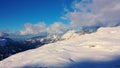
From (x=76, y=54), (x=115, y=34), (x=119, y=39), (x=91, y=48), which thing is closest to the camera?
(x=76, y=54)

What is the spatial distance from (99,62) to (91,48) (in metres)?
2.09

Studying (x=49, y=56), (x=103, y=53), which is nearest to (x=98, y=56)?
(x=103, y=53)

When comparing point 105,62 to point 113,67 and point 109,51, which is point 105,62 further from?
point 109,51

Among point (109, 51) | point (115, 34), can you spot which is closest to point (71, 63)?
point (109, 51)

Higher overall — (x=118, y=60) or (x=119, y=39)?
(x=119, y=39)

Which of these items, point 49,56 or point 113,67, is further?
point 49,56

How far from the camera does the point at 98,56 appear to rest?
8.80 meters

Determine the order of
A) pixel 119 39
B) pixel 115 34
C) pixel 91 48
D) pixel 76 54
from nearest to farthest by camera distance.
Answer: pixel 76 54
pixel 91 48
pixel 119 39
pixel 115 34

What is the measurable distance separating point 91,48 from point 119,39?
2074 mm

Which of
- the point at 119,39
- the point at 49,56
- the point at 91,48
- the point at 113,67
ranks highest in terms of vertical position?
→ the point at 119,39

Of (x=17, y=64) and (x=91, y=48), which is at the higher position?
(x=91, y=48)

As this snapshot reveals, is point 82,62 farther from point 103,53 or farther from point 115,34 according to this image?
point 115,34

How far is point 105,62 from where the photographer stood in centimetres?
812

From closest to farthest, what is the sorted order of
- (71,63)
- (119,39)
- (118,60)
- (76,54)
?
Result: (71,63) → (118,60) → (76,54) → (119,39)
